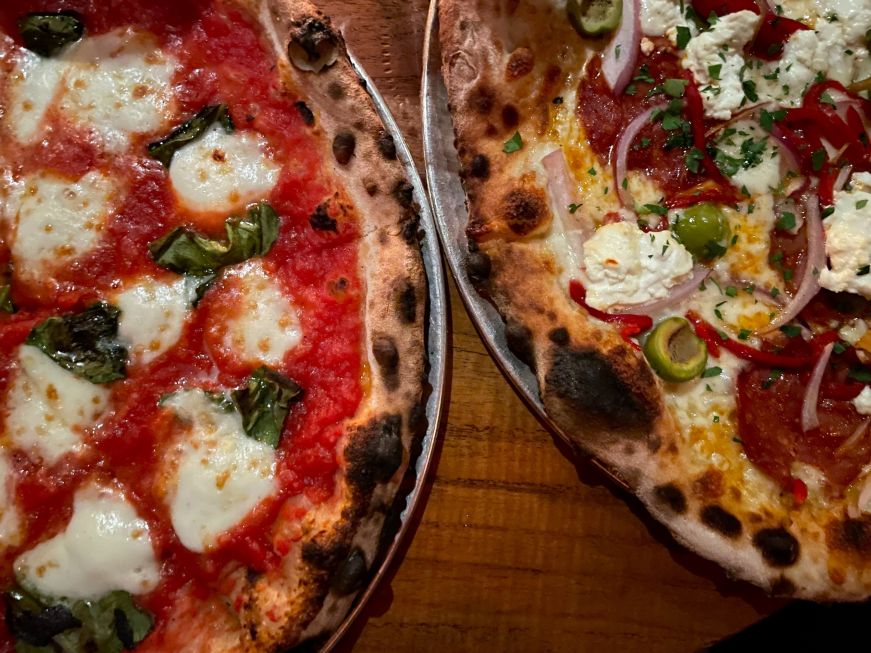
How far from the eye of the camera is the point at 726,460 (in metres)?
2.21

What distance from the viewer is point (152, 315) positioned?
7.18 ft

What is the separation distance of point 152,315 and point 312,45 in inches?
34.5

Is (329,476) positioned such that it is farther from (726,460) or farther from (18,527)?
(726,460)

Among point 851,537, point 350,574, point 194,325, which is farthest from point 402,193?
point 851,537

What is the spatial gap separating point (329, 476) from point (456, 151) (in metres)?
1.00

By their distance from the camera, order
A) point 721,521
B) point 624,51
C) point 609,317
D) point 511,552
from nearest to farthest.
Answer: point 721,521
point 609,317
point 624,51
point 511,552

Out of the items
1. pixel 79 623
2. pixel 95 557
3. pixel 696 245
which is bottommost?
pixel 79 623

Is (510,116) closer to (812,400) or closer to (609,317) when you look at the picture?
(609,317)

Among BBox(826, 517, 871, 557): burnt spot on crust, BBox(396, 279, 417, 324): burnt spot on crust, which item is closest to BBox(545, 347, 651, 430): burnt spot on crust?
BBox(396, 279, 417, 324): burnt spot on crust

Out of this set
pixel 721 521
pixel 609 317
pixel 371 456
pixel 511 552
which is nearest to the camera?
pixel 371 456

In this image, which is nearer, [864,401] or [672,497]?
[672,497]

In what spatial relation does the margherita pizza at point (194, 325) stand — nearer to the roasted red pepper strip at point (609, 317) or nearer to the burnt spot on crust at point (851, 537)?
the roasted red pepper strip at point (609, 317)

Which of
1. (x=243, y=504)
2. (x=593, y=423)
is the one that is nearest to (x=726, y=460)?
(x=593, y=423)

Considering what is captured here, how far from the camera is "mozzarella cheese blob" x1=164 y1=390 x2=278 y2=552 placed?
208cm
